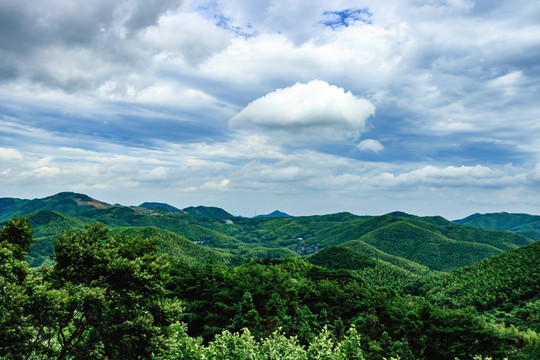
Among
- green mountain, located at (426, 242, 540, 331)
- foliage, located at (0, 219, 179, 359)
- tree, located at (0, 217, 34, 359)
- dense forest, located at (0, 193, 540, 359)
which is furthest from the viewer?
green mountain, located at (426, 242, 540, 331)

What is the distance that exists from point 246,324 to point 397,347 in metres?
17.2

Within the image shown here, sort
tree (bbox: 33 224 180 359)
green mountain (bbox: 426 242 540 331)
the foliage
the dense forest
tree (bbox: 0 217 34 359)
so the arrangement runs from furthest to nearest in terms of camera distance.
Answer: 1. green mountain (bbox: 426 242 540 331)
2. tree (bbox: 33 224 180 359)
3. the dense forest
4. the foliage
5. tree (bbox: 0 217 34 359)

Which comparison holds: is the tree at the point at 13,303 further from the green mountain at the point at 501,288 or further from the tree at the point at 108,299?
the green mountain at the point at 501,288

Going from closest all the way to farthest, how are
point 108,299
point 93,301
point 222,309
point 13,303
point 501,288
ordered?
point 13,303 < point 93,301 < point 108,299 < point 222,309 < point 501,288

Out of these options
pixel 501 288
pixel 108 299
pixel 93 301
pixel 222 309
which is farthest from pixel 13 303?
pixel 501 288

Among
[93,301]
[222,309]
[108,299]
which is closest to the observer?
[93,301]

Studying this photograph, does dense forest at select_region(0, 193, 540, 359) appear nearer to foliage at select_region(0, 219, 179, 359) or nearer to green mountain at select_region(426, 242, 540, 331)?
foliage at select_region(0, 219, 179, 359)

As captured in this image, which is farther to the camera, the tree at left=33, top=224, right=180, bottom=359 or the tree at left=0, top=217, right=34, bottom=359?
the tree at left=33, top=224, right=180, bottom=359

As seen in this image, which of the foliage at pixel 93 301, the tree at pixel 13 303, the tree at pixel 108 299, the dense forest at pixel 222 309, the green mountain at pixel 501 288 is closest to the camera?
the tree at pixel 13 303

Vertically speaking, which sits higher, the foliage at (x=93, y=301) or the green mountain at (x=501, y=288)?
the foliage at (x=93, y=301)

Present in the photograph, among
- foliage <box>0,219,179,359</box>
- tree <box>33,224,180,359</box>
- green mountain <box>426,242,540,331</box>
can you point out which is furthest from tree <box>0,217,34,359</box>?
green mountain <box>426,242,540,331</box>

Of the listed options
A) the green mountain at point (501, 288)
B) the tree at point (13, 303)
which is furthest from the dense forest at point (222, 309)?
the green mountain at point (501, 288)

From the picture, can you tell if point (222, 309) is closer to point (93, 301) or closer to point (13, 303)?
point (93, 301)

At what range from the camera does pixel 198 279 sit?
53.6 m
